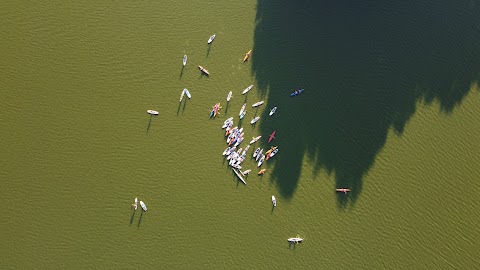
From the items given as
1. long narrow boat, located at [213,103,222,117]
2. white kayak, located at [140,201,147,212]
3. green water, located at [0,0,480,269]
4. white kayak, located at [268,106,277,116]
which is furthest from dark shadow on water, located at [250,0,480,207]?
white kayak, located at [140,201,147,212]

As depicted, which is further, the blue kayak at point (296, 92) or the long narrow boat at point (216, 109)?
the blue kayak at point (296, 92)

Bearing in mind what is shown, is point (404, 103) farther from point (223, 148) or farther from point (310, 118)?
point (223, 148)

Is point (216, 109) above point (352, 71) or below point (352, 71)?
below

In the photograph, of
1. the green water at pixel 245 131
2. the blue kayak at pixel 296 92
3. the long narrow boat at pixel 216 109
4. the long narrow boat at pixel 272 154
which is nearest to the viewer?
the green water at pixel 245 131

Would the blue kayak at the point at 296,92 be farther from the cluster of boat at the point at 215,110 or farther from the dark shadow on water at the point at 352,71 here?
the cluster of boat at the point at 215,110

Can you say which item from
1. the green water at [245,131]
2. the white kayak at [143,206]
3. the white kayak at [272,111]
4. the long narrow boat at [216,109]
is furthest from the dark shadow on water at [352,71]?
the white kayak at [143,206]

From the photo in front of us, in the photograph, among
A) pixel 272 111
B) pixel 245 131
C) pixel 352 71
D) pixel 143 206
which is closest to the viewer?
pixel 143 206

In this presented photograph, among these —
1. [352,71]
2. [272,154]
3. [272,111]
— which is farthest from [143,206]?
[352,71]

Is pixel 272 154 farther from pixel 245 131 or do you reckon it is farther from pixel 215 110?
pixel 215 110
